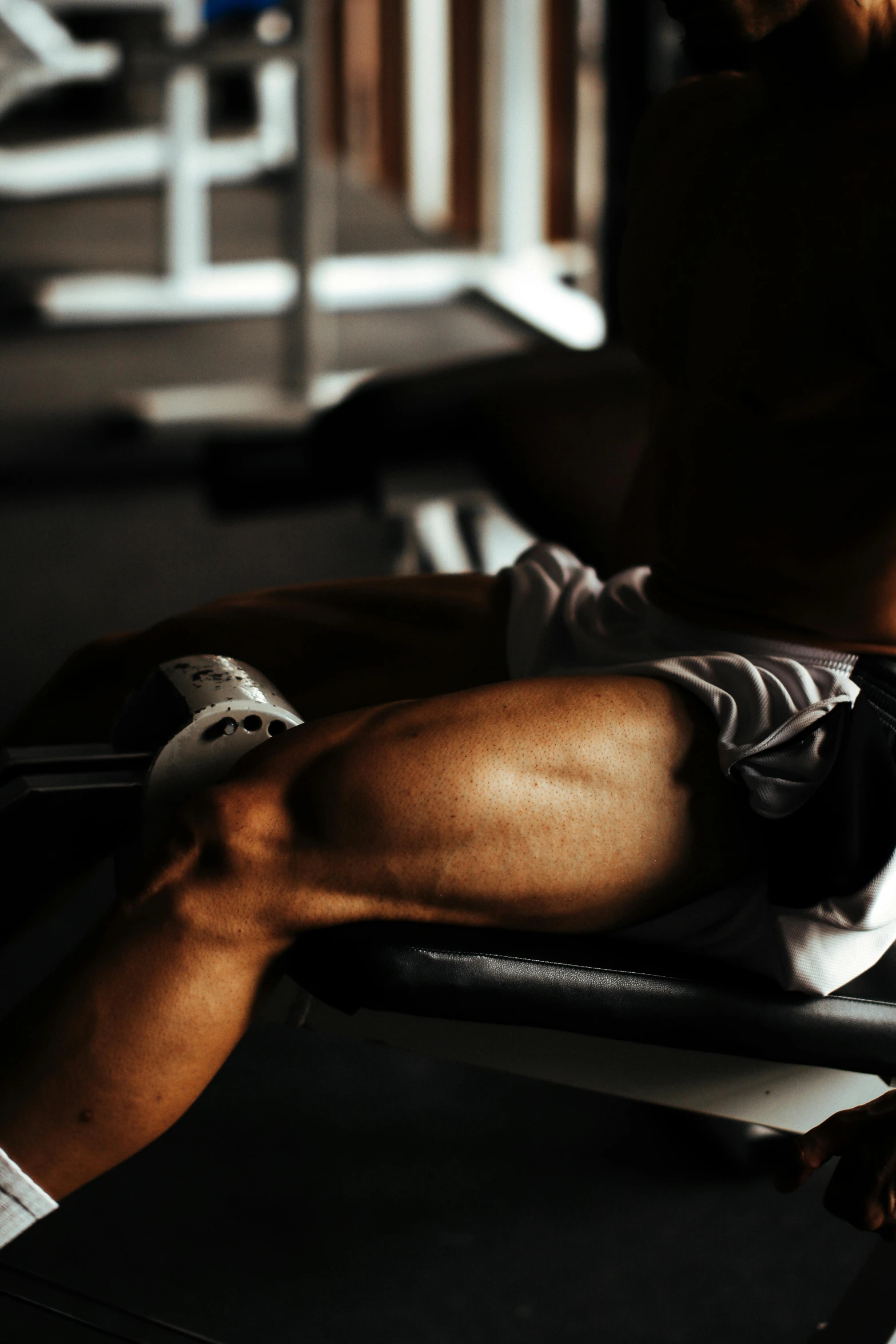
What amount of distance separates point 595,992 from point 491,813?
0.12m

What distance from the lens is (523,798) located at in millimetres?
813

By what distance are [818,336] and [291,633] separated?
1.49 ft

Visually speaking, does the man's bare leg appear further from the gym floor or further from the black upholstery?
the gym floor

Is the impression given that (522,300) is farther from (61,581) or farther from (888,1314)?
(888,1314)

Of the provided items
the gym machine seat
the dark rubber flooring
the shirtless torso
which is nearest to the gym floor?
the dark rubber flooring

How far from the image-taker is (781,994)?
0.85 m

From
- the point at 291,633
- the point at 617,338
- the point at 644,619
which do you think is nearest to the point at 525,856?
the point at 644,619

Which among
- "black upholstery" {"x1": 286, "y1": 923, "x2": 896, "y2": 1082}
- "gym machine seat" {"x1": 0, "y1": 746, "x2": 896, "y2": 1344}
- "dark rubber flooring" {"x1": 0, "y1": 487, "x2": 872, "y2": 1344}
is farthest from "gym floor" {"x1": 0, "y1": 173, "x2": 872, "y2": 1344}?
"black upholstery" {"x1": 286, "y1": 923, "x2": 896, "y2": 1082}

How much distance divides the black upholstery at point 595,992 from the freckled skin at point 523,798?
17 millimetres

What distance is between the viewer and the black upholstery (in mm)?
807

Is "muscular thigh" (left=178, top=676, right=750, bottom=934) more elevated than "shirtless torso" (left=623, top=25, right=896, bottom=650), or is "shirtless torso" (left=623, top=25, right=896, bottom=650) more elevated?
"shirtless torso" (left=623, top=25, right=896, bottom=650)

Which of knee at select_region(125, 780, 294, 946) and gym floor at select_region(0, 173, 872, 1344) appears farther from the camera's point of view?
gym floor at select_region(0, 173, 872, 1344)

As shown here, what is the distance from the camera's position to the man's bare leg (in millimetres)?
754

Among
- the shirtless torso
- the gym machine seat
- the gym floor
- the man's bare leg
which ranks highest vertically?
the shirtless torso
